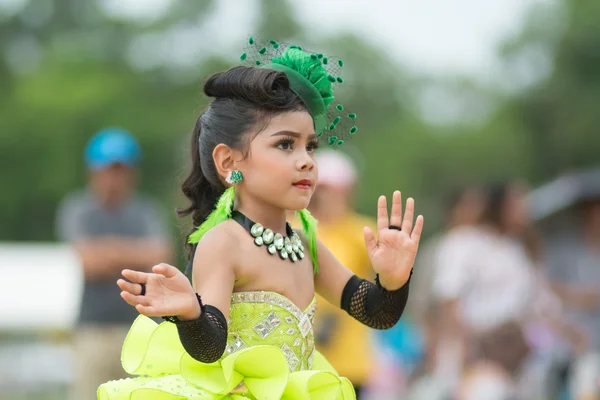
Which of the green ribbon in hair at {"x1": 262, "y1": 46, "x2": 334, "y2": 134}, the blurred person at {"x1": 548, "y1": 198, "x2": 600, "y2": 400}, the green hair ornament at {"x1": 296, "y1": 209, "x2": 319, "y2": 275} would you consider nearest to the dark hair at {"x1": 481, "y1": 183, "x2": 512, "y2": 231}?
the blurred person at {"x1": 548, "y1": 198, "x2": 600, "y2": 400}

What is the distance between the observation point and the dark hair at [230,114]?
3064 mm

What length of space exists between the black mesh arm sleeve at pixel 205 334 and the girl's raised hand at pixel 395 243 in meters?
0.56

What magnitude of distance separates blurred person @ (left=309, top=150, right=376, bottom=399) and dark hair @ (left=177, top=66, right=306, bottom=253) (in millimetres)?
3193

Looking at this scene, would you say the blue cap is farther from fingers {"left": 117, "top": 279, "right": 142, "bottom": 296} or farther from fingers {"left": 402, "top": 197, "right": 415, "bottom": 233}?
fingers {"left": 117, "top": 279, "right": 142, "bottom": 296}

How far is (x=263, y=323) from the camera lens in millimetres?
3012

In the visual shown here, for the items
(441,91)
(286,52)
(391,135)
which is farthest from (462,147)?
(286,52)

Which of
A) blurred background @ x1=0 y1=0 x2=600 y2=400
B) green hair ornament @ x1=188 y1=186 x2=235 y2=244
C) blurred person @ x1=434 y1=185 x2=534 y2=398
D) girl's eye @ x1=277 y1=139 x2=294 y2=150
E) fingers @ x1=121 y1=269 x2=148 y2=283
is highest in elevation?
blurred background @ x1=0 y1=0 x2=600 y2=400

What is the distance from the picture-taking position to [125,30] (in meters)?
48.2

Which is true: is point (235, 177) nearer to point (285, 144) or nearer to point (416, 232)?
point (285, 144)

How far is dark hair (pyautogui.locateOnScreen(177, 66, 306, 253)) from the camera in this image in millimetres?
3064

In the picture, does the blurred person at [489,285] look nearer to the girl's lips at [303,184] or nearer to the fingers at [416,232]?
the fingers at [416,232]

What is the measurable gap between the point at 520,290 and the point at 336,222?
1.34 m

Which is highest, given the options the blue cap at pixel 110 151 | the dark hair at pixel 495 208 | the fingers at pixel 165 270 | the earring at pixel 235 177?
the dark hair at pixel 495 208

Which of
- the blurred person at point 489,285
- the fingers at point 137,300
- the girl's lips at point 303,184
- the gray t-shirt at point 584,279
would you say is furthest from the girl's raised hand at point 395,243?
the gray t-shirt at point 584,279
